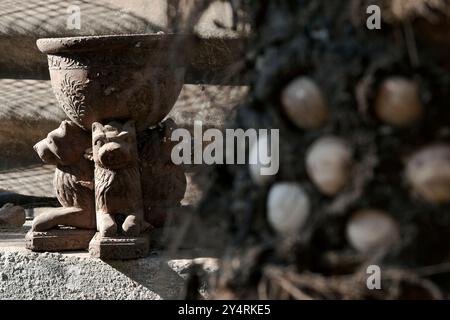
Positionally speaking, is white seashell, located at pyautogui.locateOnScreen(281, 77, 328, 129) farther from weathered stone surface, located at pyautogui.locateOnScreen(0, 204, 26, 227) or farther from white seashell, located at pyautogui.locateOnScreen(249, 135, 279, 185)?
weathered stone surface, located at pyautogui.locateOnScreen(0, 204, 26, 227)

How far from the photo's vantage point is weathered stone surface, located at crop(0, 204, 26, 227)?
404 cm

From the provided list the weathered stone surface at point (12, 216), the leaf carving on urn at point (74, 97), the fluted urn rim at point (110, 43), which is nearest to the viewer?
the fluted urn rim at point (110, 43)

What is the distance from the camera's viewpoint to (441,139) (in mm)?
1363

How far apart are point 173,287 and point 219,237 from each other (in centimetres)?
185

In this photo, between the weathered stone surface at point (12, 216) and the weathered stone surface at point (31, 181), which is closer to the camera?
the weathered stone surface at point (12, 216)

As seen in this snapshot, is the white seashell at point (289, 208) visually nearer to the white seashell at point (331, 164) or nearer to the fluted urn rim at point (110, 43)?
the white seashell at point (331, 164)

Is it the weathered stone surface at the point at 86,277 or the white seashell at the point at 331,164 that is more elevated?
the white seashell at the point at 331,164

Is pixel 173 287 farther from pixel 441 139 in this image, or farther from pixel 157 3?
pixel 441 139

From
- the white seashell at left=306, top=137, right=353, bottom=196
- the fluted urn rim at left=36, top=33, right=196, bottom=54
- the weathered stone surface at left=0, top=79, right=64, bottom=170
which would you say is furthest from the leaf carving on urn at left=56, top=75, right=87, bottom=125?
the white seashell at left=306, top=137, right=353, bottom=196

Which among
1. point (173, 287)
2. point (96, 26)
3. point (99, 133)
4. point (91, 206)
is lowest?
point (173, 287)

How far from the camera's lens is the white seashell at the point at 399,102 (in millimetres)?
1362

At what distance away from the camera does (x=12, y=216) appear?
407cm

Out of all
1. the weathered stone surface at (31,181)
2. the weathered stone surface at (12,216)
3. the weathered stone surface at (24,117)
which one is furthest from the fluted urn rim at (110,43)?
the weathered stone surface at (31,181)
